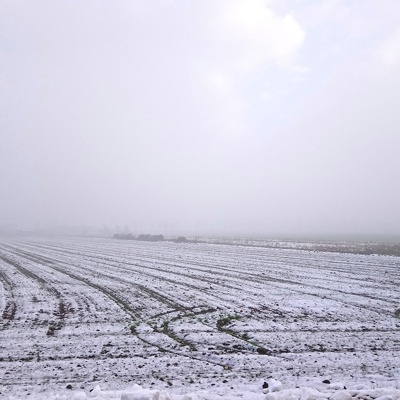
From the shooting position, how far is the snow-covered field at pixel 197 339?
18.8 ft

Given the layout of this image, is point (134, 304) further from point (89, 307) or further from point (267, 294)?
point (267, 294)

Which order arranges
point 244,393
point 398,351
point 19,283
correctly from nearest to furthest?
point 244,393 < point 398,351 < point 19,283

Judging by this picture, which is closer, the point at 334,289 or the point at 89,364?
the point at 89,364

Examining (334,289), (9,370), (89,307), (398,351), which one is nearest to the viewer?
(9,370)

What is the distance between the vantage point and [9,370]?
6.34 meters

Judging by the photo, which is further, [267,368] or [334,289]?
[334,289]

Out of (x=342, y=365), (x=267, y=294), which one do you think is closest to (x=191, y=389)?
(x=342, y=365)

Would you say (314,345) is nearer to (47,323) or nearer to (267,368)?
(267,368)

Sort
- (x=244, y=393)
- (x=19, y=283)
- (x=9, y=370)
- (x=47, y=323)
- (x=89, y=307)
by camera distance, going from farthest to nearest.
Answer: (x=19, y=283) → (x=89, y=307) → (x=47, y=323) → (x=9, y=370) → (x=244, y=393)

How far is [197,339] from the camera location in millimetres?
8227

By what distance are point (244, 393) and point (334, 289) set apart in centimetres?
1146

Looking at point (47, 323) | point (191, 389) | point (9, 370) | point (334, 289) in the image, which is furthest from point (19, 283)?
point (334, 289)

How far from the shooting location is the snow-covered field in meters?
5.72

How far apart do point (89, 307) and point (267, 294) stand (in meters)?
7.50
